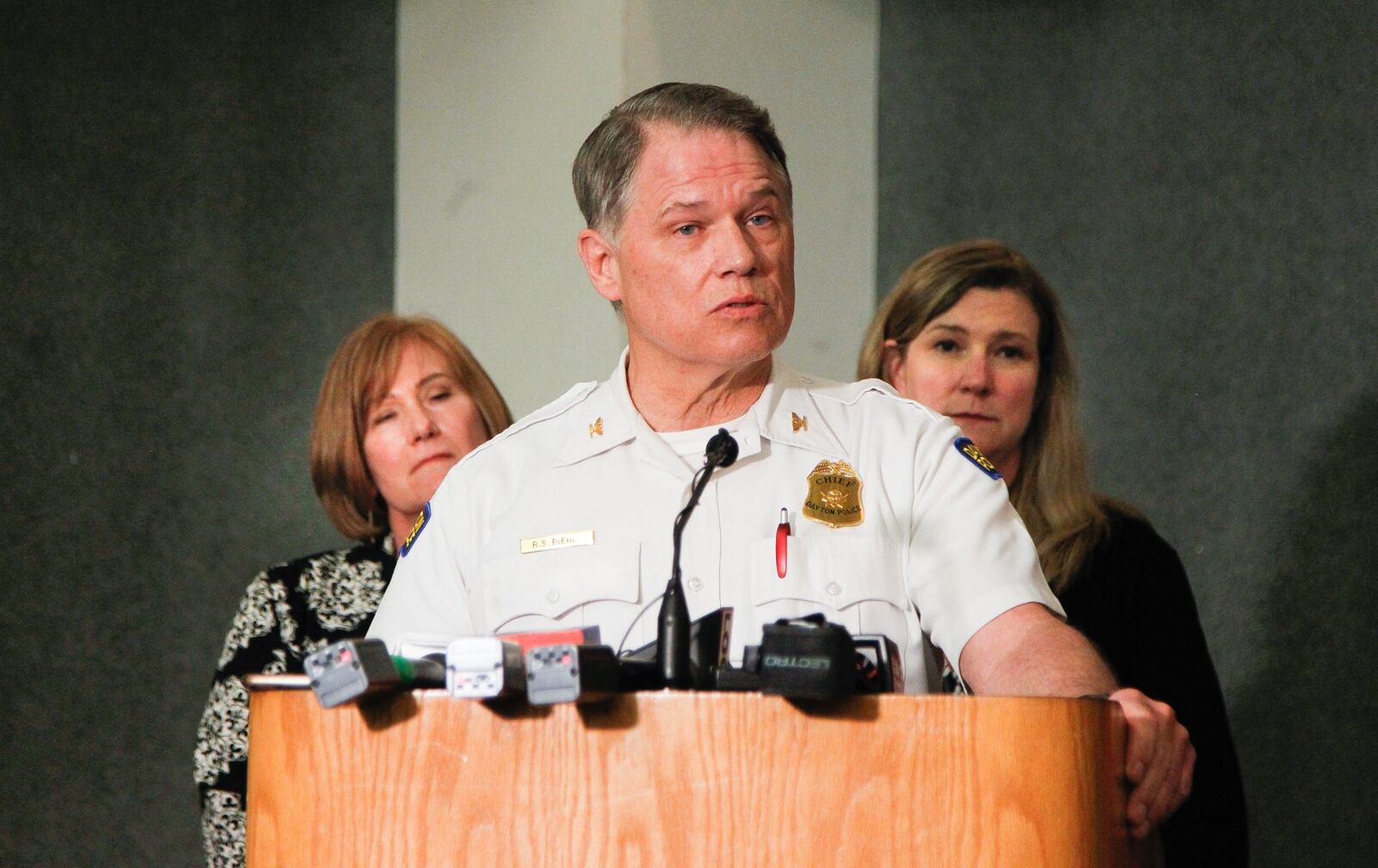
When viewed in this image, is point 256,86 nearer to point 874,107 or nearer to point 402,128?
point 402,128

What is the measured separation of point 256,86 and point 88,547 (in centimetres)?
108

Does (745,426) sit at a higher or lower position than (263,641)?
higher

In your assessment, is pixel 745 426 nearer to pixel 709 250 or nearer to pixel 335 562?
pixel 709 250

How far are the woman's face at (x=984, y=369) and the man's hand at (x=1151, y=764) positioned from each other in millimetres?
1351

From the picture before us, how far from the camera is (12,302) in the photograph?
9.86ft

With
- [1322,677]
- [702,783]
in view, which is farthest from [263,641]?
[1322,677]

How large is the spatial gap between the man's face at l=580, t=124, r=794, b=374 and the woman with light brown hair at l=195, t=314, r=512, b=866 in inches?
35.1

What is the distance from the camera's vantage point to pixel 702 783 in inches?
41.2

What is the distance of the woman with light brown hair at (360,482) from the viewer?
241 cm

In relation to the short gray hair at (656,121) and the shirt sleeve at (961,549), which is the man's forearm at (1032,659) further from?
the short gray hair at (656,121)

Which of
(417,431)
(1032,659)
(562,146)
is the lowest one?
(1032,659)

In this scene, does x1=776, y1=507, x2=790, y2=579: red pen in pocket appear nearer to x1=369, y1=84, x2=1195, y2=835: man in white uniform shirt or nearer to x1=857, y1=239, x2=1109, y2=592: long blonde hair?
x1=369, y1=84, x2=1195, y2=835: man in white uniform shirt

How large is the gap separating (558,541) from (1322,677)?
1656 millimetres

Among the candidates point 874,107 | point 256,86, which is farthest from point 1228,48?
point 256,86
